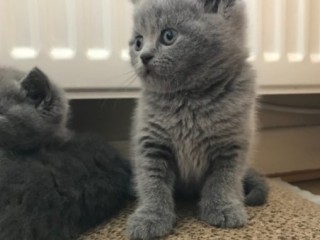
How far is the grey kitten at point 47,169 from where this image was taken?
77 centimetres

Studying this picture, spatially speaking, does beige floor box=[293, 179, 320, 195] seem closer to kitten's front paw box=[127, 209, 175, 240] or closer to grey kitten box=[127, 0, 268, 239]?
grey kitten box=[127, 0, 268, 239]

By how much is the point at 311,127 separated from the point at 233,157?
0.76 metres

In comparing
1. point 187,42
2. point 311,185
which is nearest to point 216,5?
point 187,42

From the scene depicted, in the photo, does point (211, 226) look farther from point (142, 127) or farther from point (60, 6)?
point (60, 6)

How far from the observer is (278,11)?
1253mm

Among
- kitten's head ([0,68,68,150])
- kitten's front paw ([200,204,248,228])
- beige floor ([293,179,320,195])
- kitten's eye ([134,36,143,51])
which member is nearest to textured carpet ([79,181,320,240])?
kitten's front paw ([200,204,248,228])

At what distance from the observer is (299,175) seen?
1515 mm

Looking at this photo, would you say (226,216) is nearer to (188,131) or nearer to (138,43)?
(188,131)

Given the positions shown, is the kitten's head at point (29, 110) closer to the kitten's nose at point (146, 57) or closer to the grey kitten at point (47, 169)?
the grey kitten at point (47, 169)

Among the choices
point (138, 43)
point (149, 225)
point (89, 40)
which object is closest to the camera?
point (149, 225)

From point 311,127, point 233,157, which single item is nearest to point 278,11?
point 311,127

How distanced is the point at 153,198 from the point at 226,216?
127 millimetres

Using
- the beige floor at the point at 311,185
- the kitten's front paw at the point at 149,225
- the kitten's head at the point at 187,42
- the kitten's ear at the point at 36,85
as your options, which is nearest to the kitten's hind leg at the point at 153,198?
the kitten's front paw at the point at 149,225

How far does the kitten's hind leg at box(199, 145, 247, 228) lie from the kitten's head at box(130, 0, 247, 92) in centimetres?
15
